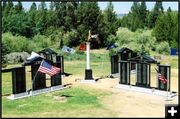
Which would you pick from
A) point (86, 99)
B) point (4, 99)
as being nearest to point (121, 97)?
point (86, 99)

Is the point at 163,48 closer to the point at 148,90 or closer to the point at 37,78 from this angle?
the point at 148,90

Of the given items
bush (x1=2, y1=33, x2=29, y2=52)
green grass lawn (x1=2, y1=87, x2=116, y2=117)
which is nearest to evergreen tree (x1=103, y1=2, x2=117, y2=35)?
bush (x1=2, y1=33, x2=29, y2=52)

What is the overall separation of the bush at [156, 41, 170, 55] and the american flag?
2566 cm

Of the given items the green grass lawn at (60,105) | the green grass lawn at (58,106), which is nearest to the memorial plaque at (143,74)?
the green grass lawn at (60,105)

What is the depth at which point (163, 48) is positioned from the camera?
4550 cm

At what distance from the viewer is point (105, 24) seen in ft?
190

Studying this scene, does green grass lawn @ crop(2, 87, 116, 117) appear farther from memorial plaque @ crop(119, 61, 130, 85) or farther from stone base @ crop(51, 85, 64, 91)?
memorial plaque @ crop(119, 61, 130, 85)

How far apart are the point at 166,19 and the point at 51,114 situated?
32.7 m

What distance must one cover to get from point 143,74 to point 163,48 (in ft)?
75.9

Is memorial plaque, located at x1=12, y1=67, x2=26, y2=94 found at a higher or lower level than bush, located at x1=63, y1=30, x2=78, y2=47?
lower

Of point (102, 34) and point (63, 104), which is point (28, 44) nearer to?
point (102, 34)

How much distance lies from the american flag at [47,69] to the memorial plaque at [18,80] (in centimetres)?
107

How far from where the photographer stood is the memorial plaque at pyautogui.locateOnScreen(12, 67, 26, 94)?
68.6ft

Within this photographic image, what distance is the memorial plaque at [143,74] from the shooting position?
22.9 meters
